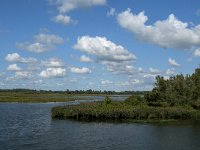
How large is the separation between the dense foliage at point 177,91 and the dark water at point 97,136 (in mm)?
23179

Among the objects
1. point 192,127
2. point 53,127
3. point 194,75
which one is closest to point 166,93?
point 194,75

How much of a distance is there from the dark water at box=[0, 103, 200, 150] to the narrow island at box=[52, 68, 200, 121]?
686cm

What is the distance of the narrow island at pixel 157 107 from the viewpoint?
76.2 meters

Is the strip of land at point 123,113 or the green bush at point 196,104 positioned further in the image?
the green bush at point 196,104

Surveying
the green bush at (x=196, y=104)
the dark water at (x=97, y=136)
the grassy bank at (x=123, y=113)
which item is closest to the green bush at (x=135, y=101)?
the grassy bank at (x=123, y=113)

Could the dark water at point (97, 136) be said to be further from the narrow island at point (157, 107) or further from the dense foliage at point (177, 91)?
the dense foliage at point (177, 91)

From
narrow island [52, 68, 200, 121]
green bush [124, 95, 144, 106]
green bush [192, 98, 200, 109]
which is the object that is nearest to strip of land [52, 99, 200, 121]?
narrow island [52, 68, 200, 121]

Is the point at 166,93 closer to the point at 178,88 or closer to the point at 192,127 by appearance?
the point at 178,88

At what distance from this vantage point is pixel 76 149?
1708 inches

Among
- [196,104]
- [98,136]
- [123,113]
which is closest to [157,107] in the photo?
[123,113]

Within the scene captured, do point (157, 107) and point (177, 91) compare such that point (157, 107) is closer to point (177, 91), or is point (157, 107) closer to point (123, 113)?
point (123, 113)

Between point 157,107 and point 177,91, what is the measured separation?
584 inches

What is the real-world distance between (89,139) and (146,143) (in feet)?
26.9

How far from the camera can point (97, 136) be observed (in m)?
53.9
